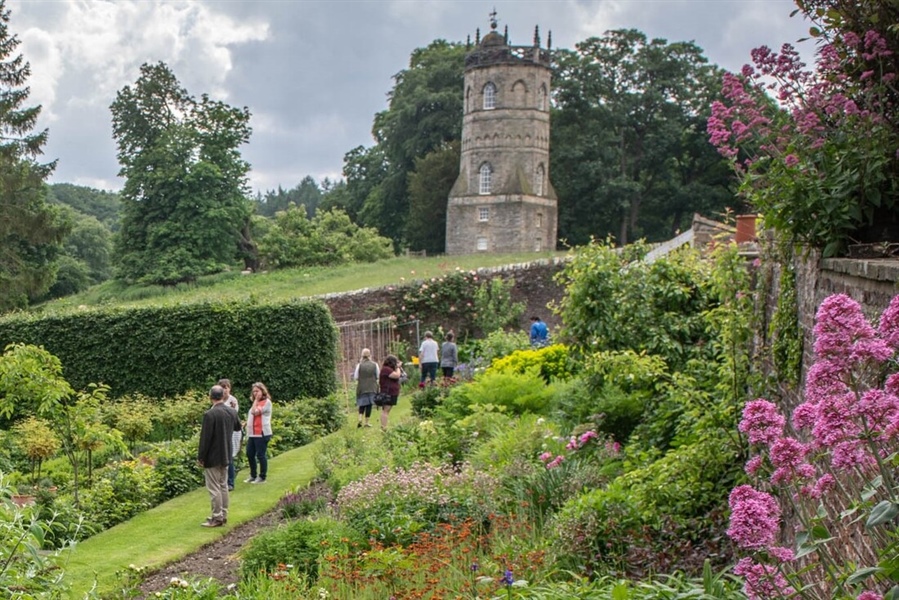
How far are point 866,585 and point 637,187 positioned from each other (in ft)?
148

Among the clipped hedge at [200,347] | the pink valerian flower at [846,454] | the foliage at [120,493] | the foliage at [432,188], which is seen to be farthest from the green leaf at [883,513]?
the foliage at [432,188]

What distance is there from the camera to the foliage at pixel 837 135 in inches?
203

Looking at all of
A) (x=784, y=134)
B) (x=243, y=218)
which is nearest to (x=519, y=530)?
(x=784, y=134)

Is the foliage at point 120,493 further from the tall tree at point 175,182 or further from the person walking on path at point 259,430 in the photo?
the tall tree at point 175,182

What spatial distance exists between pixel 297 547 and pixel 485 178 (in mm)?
40556

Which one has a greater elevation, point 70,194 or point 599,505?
point 70,194

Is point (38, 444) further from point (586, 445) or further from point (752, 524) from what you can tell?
point (752, 524)

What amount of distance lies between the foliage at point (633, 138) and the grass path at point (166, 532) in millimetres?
38056

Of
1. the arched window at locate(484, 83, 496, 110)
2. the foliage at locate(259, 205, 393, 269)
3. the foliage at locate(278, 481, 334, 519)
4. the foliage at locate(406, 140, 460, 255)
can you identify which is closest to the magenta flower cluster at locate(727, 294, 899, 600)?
the foliage at locate(278, 481, 334, 519)

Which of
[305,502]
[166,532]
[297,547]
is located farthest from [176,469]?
[297,547]

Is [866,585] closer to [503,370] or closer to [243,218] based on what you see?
[503,370]

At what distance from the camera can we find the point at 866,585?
11.7ft

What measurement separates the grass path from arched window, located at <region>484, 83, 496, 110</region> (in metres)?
35.2

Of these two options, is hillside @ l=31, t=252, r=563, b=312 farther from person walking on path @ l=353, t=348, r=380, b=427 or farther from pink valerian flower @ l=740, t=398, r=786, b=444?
pink valerian flower @ l=740, t=398, r=786, b=444
